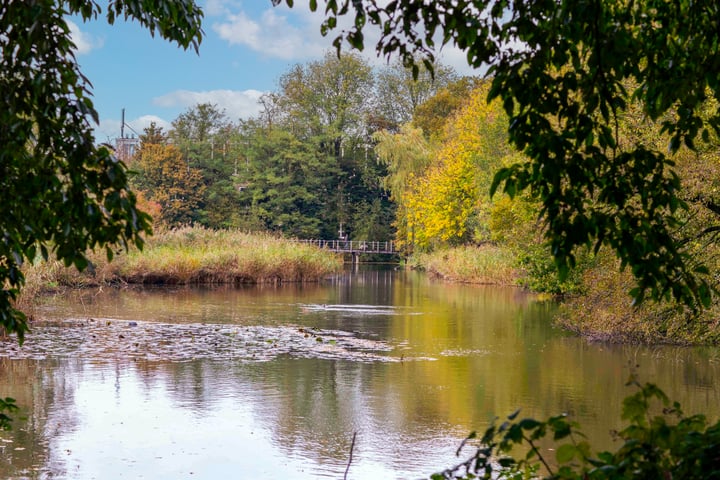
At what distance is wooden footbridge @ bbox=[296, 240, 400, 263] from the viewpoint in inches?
2253

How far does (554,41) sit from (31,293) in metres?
16.0

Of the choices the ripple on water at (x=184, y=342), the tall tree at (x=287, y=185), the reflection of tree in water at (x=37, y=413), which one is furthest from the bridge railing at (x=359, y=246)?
the reflection of tree in water at (x=37, y=413)

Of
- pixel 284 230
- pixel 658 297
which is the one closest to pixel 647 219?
pixel 658 297

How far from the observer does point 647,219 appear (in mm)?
4059

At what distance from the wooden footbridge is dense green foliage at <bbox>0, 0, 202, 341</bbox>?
52303 millimetres

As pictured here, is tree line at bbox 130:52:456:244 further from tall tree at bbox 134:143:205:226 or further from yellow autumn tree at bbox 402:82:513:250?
yellow autumn tree at bbox 402:82:513:250

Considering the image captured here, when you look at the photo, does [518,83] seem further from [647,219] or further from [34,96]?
[34,96]

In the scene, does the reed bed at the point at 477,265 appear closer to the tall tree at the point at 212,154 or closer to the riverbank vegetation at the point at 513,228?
the riverbank vegetation at the point at 513,228

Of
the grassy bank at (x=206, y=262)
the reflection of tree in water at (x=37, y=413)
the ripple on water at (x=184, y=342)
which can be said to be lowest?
the reflection of tree in water at (x=37, y=413)

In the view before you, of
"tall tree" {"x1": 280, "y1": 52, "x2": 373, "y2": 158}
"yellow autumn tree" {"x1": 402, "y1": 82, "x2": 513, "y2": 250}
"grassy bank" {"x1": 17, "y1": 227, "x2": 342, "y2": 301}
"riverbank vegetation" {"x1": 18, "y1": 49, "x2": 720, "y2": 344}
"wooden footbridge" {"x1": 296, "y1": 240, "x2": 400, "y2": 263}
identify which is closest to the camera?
"grassy bank" {"x1": 17, "y1": 227, "x2": 342, "y2": 301}

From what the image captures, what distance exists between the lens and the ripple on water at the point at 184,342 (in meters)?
15.0

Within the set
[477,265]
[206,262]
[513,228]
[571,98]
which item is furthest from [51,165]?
[477,265]

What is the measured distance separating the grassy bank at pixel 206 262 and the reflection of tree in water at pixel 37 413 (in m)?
12.2

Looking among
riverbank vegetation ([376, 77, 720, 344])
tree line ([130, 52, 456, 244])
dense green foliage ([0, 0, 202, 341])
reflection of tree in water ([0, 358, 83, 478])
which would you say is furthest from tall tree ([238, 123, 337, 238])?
dense green foliage ([0, 0, 202, 341])
